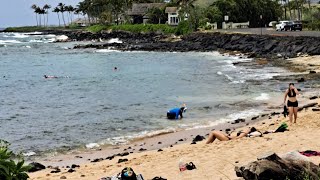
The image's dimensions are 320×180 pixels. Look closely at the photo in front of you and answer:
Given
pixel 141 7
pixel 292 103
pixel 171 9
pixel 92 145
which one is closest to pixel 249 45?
pixel 292 103

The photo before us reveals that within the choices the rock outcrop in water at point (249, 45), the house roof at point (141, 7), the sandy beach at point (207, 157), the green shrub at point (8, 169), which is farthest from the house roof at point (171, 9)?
the green shrub at point (8, 169)

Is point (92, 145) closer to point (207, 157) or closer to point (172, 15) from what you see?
point (207, 157)

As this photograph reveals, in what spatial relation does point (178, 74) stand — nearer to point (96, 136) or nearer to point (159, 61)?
point (159, 61)

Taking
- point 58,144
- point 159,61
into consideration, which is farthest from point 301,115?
point 159,61

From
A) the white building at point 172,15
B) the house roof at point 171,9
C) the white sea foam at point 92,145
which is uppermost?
the house roof at point 171,9

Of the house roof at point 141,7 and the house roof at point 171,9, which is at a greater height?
the house roof at point 141,7

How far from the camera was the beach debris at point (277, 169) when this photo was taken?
7.53 meters

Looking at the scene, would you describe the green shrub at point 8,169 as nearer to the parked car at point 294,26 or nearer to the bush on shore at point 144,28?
Result: the parked car at point 294,26

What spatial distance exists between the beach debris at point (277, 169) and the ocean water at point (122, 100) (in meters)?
9.70

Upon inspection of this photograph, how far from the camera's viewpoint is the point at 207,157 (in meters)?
11.6

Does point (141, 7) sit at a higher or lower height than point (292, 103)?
higher

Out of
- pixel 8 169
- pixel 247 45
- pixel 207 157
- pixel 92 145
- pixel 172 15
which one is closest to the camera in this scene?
pixel 8 169

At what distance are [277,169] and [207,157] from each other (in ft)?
13.4

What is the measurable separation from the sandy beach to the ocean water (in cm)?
398
